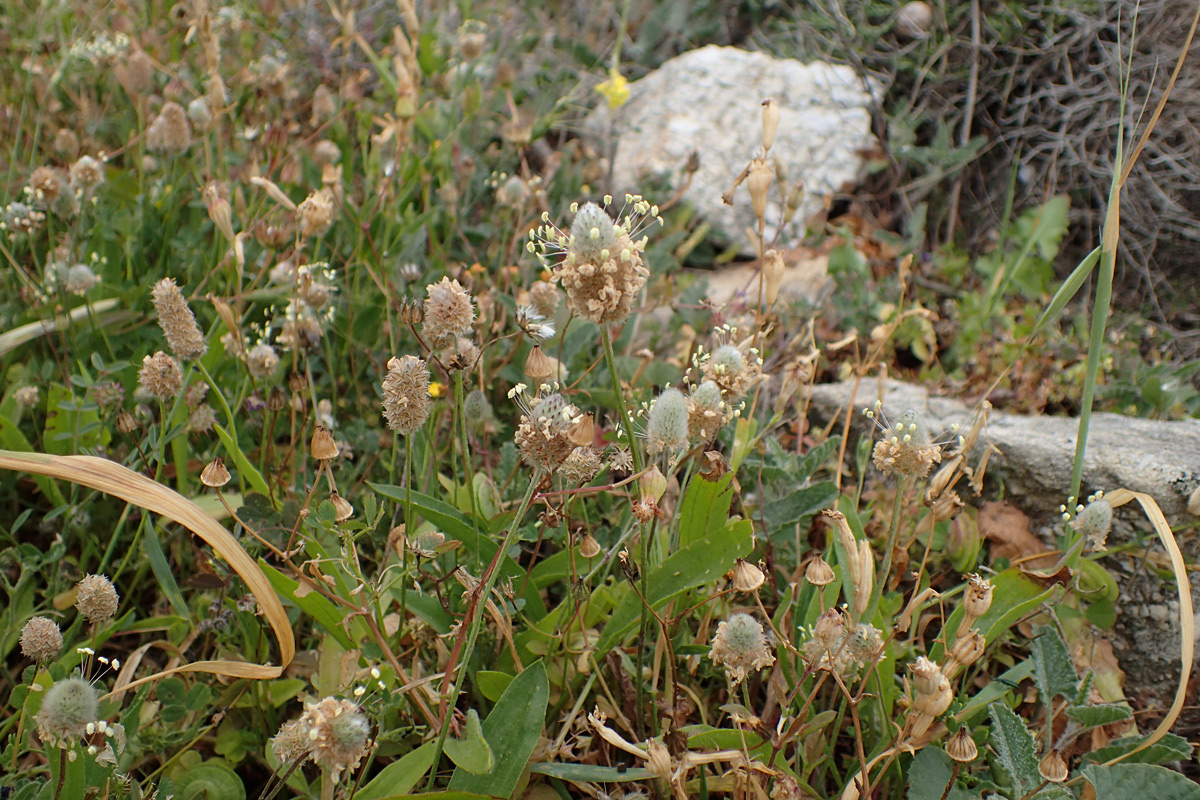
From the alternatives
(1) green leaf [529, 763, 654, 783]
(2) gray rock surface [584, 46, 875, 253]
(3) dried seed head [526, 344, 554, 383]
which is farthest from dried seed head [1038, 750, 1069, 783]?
(2) gray rock surface [584, 46, 875, 253]

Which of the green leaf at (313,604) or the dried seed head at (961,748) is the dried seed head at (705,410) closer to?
the dried seed head at (961,748)

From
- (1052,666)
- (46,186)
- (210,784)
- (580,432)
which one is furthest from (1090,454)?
(46,186)

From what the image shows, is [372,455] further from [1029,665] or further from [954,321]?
[954,321]

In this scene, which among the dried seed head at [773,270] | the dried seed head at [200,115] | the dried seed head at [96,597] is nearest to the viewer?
the dried seed head at [96,597]

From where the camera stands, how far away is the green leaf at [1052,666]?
1376mm

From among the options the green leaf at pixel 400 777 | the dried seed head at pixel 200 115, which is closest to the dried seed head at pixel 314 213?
the dried seed head at pixel 200 115

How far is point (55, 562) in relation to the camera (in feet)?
5.34

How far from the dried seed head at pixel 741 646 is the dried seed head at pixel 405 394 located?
0.52 m

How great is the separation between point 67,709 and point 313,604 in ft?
1.26

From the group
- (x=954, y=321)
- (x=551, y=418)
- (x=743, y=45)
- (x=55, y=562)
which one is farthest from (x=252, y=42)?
(x=551, y=418)

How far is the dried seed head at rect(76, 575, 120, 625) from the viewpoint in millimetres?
1276

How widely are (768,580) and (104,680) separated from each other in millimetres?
1304

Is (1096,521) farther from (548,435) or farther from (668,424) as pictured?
(548,435)

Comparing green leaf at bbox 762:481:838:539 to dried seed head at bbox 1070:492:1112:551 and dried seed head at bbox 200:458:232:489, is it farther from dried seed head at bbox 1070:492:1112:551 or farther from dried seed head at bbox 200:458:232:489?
dried seed head at bbox 200:458:232:489
